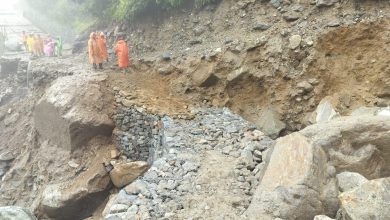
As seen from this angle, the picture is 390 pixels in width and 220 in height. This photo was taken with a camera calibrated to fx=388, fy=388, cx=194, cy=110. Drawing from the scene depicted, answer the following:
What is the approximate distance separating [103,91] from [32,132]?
128 inches

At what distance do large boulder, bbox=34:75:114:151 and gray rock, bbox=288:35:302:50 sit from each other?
4.78m

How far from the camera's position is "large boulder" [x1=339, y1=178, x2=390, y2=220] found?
13.9 feet

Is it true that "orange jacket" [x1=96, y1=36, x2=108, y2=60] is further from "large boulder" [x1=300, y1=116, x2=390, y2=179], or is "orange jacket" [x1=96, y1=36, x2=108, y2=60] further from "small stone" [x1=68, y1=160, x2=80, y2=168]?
"large boulder" [x1=300, y1=116, x2=390, y2=179]

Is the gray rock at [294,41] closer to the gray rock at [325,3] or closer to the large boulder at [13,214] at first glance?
the gray rock at [325,3]

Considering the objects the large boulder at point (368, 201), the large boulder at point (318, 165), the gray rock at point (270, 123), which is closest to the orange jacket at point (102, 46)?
the gray rock at point (270, 123)

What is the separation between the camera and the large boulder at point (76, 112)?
9.62 meters

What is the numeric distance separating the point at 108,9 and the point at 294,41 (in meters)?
9.86

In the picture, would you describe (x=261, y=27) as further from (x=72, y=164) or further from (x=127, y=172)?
(x=72, y=164)

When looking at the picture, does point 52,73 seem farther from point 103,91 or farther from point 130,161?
point 130,161

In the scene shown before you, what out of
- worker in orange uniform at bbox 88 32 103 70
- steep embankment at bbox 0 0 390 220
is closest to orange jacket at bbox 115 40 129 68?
steep embankment at bbox 0 0 390 220

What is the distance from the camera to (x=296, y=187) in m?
5.02

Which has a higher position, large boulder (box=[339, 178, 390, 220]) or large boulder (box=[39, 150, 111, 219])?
large boulder (box=[339, 178, 390, 220])

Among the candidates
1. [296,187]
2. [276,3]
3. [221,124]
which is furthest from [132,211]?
[276,3]

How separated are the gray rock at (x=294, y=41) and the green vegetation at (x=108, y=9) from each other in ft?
11.6
